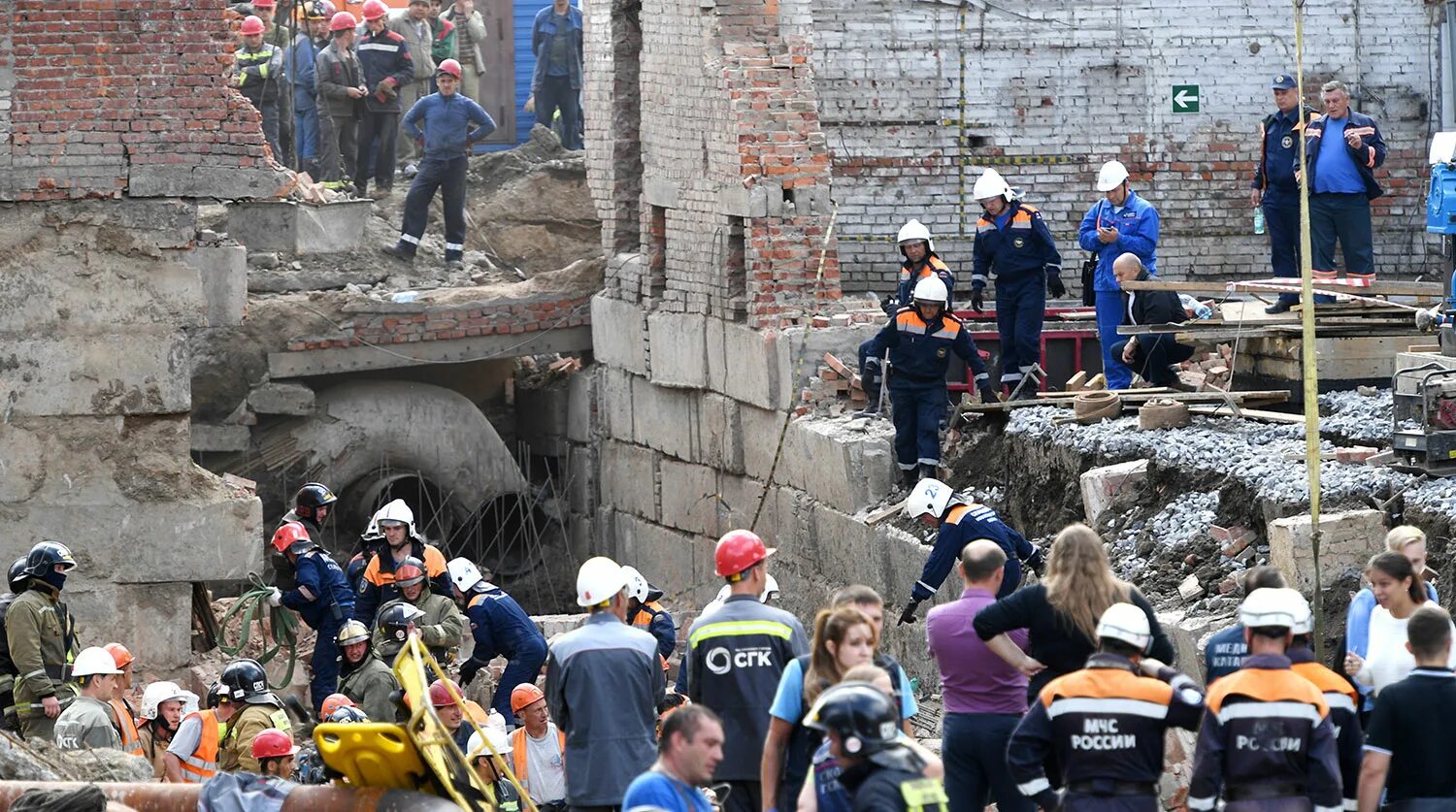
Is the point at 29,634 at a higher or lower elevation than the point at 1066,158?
lower

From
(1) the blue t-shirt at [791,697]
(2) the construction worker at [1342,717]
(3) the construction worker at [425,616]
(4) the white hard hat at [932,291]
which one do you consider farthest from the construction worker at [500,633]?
(2) the construction worker at [1342,717]

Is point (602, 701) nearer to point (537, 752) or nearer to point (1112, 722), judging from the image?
point (1112, 722)

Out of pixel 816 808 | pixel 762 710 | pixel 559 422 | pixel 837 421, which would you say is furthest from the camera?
pixel 559 422

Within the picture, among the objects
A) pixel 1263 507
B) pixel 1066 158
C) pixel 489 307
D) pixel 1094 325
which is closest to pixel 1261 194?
pixel 1094 325

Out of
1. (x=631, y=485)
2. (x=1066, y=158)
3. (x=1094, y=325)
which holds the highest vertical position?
(x=1066, y=158)

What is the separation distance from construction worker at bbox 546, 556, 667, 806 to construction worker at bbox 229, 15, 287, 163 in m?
13.4

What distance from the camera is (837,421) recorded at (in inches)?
647

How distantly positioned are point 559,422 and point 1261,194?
679 centimetres

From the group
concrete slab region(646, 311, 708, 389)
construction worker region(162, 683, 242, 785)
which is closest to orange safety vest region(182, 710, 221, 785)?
construction worker region(162, 683, 242, 785)

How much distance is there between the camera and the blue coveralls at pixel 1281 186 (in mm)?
16438

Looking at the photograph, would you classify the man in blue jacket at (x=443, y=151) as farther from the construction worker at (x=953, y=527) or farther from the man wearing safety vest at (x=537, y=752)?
the man wearing safety vest at (x=537, y=752)

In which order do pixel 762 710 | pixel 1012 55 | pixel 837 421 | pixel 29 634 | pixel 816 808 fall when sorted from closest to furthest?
pixel 816 808, pixel 762 710, pixel 29 634, pixel 837 421, pixel 1012 55

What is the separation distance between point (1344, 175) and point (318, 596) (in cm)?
790

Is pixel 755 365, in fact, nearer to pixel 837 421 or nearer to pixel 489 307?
pixel 837 421
